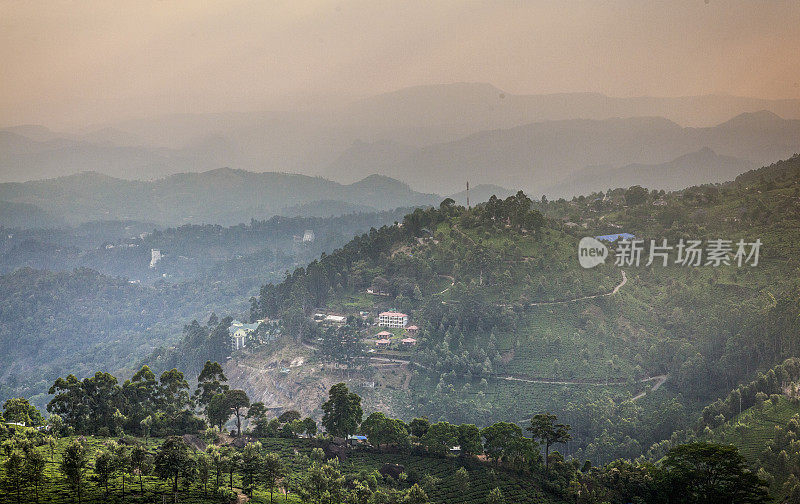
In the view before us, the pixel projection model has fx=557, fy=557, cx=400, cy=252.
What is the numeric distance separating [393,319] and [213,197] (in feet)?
207

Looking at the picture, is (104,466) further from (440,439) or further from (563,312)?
(563,312)

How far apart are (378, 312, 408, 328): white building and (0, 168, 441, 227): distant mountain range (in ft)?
172

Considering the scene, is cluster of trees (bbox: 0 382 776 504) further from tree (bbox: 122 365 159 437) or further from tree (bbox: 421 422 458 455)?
tree (bbox: 122 365 159 437)

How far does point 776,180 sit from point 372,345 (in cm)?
2236

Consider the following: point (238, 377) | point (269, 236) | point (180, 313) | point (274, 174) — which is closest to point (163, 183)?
point (274, 174)

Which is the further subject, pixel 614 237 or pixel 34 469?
pixel 614 237

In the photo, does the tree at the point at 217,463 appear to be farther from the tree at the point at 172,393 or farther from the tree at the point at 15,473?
the tree at the point at 172,393

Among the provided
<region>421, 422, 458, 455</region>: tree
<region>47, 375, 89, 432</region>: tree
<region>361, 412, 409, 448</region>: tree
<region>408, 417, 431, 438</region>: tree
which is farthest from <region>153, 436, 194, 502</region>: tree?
<region>408, 417, 431, 438</region>: tree

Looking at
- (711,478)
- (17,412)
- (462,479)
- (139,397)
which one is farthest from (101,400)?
(711,478)

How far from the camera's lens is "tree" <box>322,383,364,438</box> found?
53.5 ft

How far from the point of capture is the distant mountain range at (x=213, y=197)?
73.9 meters

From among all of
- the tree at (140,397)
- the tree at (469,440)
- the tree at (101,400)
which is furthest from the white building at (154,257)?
the tree at (469,440)

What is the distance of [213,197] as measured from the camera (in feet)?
274

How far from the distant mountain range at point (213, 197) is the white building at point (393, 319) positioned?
52457mm
